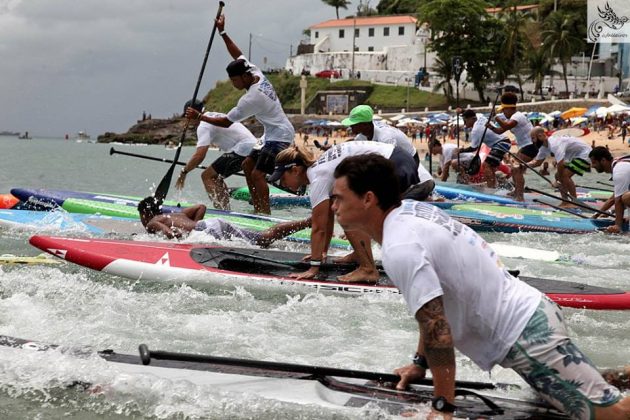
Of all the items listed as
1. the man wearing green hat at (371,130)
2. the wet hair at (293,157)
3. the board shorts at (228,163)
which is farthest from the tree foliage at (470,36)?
the wet hair at (293,157)

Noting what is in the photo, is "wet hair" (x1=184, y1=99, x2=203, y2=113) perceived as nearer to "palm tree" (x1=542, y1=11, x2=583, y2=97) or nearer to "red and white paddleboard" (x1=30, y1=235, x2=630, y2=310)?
"red and white paddleboard" (x1=30, y1=235, x2=630, y2=310)

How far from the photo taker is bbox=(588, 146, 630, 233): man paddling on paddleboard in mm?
11477

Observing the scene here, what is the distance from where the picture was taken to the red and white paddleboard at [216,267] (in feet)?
24.6

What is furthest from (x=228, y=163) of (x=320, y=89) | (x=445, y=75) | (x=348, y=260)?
(x=320, y=89)

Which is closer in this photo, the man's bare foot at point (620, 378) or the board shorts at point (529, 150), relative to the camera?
the man's bare foot at point (620, 378)

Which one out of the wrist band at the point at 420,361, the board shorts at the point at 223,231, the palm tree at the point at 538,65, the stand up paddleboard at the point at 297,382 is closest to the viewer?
the stand up paddleboard at the point at 297,382

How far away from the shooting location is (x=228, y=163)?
42.4 feet

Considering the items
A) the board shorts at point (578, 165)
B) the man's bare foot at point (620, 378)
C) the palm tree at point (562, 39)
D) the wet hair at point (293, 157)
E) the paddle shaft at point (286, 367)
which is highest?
the palm tree at point (562, 39)

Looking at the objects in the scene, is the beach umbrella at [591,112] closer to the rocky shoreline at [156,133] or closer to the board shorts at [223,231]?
the board shorts at [223,231]

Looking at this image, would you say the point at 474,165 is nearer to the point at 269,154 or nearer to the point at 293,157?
the point at 269,154

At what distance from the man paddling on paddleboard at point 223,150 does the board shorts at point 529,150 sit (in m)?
7.18

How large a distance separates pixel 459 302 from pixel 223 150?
1005 cm

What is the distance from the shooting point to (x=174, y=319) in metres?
6.87

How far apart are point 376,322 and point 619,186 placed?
6.30 metres
